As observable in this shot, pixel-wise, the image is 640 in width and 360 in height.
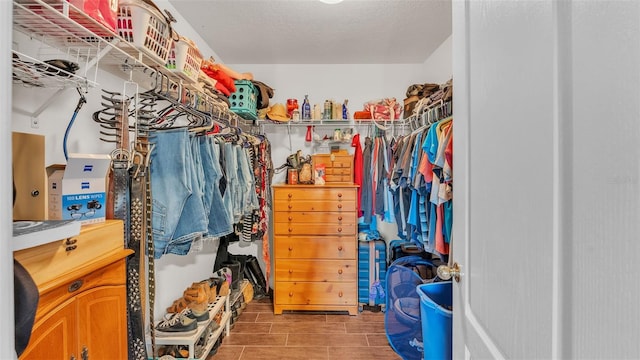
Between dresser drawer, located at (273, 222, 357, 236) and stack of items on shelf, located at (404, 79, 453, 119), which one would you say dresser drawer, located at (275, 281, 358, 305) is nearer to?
dresser drawer, located at (273, 222, 357, 236)

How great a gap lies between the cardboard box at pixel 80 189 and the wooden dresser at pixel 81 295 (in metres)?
0.06

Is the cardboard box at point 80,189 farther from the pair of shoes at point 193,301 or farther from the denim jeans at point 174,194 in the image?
the pair of shoes at point 193,301

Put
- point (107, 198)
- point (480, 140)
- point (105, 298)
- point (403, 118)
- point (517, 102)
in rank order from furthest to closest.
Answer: point (403, 118)
point (107, 198)
point (105, 298)
point (480, 140)
point (517, 102)

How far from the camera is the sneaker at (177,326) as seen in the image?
1.68m

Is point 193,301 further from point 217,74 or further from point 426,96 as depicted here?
point 426,96

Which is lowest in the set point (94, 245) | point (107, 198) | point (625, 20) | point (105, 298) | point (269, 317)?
point (269, 317)

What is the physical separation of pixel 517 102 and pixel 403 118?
2.28 m

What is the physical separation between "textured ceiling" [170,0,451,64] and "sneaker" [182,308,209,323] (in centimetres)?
221

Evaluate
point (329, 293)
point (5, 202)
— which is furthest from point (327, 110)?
point (5, 202)

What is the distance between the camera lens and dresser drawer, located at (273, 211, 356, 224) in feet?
8.58

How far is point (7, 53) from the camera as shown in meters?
0.36

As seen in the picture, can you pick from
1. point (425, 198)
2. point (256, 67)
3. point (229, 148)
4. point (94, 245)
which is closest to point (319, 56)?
point (256, 67)

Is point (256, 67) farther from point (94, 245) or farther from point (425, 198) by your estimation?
point (94, 245)

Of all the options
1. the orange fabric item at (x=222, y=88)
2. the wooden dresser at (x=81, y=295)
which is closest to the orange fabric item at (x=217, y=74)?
the orange fabric item at (x=222, y=88)
